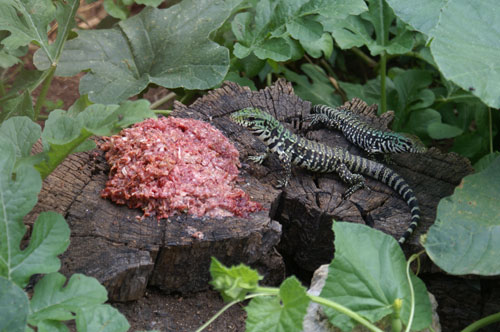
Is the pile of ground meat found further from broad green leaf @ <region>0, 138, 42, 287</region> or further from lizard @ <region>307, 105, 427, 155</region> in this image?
lizard @ <region>307, 105, 427, 155</region>

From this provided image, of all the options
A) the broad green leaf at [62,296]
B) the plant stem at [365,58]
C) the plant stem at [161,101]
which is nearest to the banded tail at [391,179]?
the broad green leaf at [62,296]

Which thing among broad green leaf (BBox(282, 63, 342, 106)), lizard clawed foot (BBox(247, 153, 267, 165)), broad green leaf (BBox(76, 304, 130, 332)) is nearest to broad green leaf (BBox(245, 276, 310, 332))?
broad green leaf (BBox(76, 304, 130, 332))

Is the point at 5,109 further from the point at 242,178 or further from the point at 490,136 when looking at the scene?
the point at 490,136

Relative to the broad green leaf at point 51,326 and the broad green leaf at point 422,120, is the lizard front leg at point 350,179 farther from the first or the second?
the broad green leaf at point 51,326

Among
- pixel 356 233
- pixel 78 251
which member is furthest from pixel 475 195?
pixel 78 251

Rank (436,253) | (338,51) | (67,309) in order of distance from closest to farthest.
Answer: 1. (67,309)
2. (436,253)
3. (338,51)

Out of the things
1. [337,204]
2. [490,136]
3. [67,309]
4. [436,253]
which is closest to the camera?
[67,309]

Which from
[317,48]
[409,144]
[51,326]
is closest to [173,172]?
[51,326]
